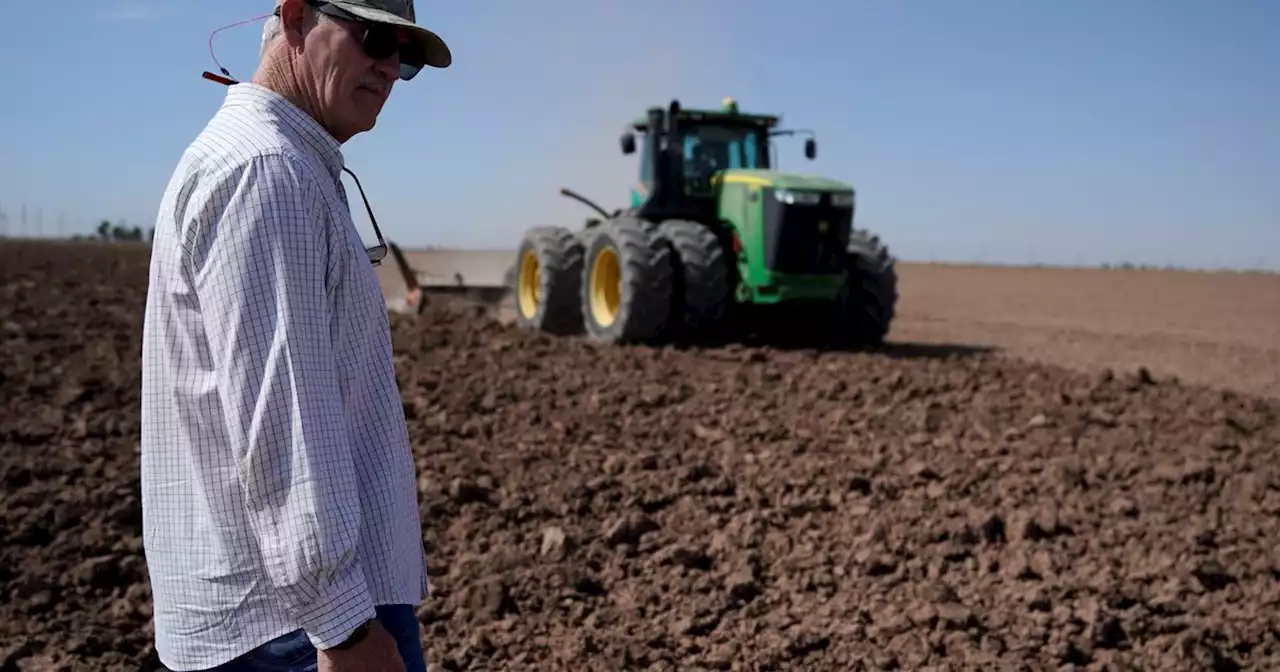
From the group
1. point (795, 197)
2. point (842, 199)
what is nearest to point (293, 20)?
point (795, 197)

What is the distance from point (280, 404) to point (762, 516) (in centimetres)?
409

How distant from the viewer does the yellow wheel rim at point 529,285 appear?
12.8 m

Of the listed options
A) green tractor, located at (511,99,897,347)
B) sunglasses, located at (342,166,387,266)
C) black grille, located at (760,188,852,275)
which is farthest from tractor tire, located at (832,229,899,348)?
sunglasses, located at (342,166,387,266)

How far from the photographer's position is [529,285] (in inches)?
505

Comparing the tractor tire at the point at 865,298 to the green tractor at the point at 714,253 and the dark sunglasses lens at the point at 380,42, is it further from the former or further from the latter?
the dark sunglasses lens at the point at 380,42

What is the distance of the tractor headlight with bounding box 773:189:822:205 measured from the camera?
397 inches

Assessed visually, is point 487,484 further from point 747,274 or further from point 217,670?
point 747,274

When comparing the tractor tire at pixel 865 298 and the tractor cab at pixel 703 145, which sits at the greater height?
the tractor cab at pixel 703 145

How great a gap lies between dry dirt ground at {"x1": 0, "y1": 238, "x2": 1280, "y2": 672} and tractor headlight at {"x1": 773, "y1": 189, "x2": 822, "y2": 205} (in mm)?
1699

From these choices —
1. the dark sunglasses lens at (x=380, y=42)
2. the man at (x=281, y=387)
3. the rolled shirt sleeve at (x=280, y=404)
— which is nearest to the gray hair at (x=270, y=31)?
the man at (x=281, y=387)

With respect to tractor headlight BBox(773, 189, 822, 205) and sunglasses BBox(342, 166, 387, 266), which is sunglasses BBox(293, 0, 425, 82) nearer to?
sunglasses BBox(342, 166, 387, 266)

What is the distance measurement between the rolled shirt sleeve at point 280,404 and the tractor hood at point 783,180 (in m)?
8.77

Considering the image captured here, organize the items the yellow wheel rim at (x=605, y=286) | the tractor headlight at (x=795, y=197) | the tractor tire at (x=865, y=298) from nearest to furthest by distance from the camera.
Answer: the tractor headlight at (x=795, y=197) → the tractor tire at (x=865, y=298) → the yellow wheel rim at (x=605, y=286)

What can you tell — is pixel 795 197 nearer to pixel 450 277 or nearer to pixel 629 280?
pixel 629 280
